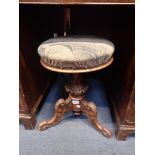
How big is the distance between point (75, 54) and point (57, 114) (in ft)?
1.30

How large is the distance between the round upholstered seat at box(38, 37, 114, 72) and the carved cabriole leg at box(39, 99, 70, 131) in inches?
9.6

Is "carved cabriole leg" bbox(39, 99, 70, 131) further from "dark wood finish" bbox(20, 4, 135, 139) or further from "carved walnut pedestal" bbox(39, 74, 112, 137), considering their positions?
"dark wood finish" bbox(20, 4, 135, 139)

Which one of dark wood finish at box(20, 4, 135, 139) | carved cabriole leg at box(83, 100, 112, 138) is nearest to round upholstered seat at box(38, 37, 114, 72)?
dark wood finish at box(20, 4, 135, 139)

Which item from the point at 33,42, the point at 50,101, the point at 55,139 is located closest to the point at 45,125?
the point at 55,139

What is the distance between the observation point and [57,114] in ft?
4.24

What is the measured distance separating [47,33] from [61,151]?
0.84 m

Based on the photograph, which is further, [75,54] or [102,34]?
[102,34]

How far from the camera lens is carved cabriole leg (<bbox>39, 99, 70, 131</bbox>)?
1270mm

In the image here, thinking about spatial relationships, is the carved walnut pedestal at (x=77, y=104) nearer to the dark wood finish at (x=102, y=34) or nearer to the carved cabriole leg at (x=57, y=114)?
the carved cabriole leg at (x=57, y=114)

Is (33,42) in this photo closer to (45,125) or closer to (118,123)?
(45,125)

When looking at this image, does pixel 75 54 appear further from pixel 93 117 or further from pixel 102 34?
pixel 102 34

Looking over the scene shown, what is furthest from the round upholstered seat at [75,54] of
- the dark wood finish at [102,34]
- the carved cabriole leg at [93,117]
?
the carved cabriole leg at [93,117]

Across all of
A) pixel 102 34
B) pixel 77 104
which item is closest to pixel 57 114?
pixel 77 104

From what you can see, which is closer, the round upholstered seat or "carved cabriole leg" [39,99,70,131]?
the round upholstered seat
